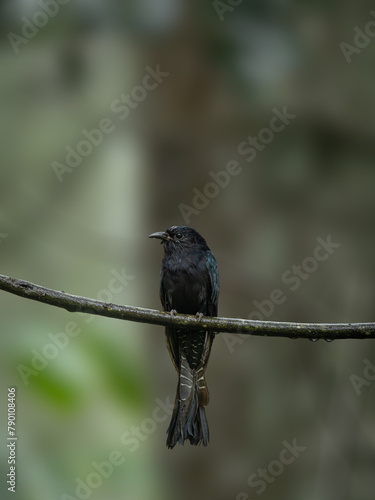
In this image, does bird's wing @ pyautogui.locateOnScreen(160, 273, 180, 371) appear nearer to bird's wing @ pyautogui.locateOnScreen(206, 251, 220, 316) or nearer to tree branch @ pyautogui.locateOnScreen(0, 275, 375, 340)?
bird's wing @ pyautogui.locateOnScreen(206, 251, 220, 316)

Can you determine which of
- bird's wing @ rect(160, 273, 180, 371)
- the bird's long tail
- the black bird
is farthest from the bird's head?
the bird's long tail

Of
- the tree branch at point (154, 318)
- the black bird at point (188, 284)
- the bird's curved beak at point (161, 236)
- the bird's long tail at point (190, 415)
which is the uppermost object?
the bird's curved beak at point (161, 236)

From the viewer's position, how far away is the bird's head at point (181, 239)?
379 cm

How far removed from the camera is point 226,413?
351 centimetres

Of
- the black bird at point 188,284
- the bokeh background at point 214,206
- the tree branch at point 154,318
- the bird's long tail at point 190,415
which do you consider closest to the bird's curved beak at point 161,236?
the black bird at point 188,284

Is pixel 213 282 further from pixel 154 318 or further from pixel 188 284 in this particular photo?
pixel 154 318

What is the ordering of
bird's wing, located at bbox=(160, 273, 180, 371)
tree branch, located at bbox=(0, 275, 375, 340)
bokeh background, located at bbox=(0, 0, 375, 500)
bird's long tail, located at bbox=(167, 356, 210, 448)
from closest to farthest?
tree branch, located at bbox=(0, 275, 375, 340) < bird's long tail, located at bbox=(167, 356, 210, 448) < bird's wing, located at bbox=(160, 273, 180, 371) < bokeh background, located at bbox=(0, 0, 375, 500)

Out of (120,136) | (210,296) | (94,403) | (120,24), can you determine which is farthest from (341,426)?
(120,24)

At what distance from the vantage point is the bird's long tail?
10.3 ft

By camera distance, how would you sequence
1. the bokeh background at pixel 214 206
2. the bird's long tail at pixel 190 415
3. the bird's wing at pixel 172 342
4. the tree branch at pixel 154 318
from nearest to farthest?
the tree branch at pixel 154 318 → the bird's long tail at pixel 190 415 → the bird's wing at pixel 172 342 → the bokeh background at pixel 214 206

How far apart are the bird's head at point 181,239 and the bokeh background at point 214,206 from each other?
0.22 feet

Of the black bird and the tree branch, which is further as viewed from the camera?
the black bird

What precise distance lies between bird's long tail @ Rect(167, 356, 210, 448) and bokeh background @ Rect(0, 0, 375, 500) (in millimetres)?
122

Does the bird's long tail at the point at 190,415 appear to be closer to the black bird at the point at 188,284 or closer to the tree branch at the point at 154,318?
the black bird at the point at 188,284
